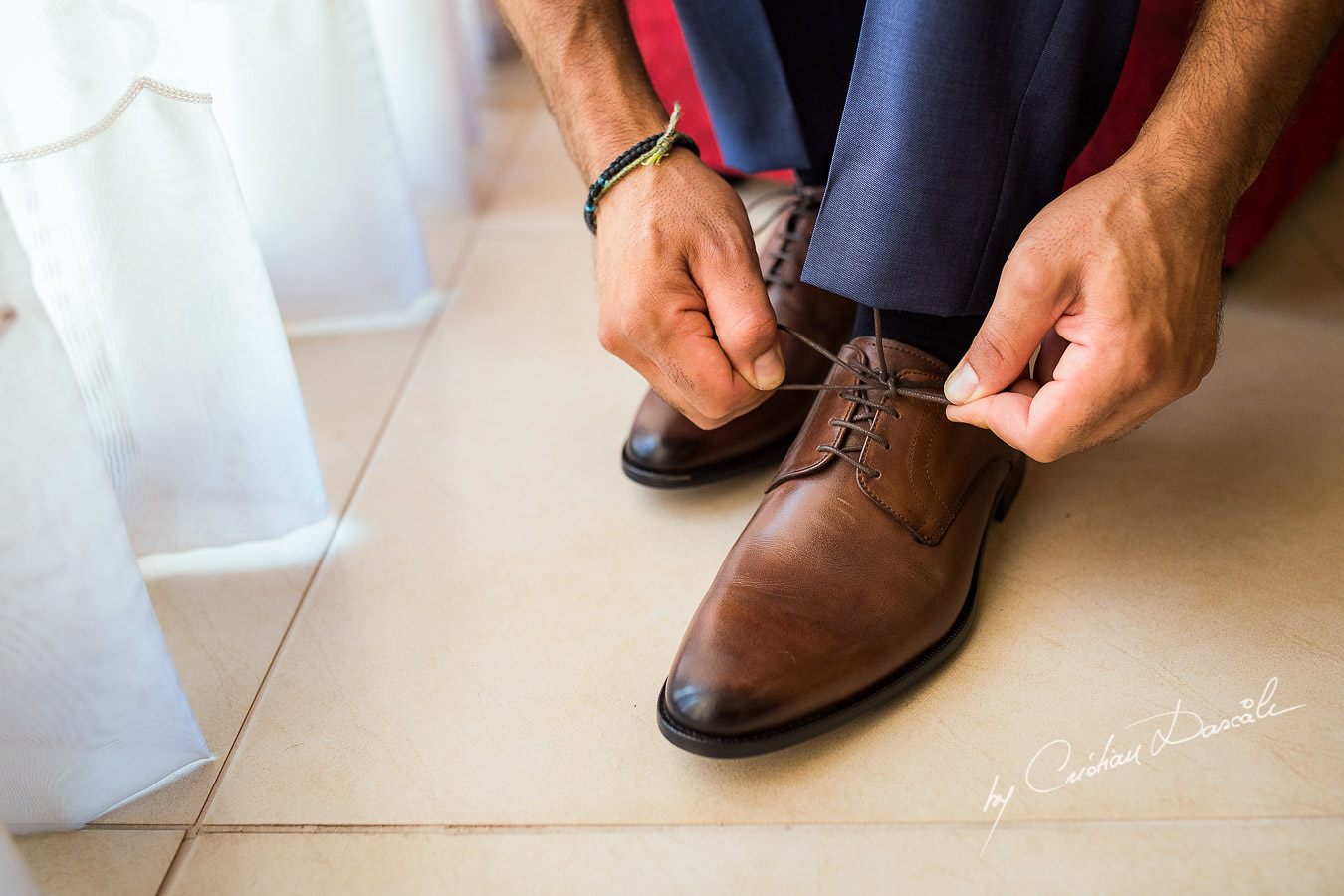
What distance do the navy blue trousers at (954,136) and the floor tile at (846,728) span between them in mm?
240

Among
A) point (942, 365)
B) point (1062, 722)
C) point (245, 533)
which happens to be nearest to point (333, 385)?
point (245, 533)

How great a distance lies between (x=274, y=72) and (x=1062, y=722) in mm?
911

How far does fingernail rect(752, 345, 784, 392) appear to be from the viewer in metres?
0.61

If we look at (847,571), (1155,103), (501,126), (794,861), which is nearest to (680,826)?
(794,861)

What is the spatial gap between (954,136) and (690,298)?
0.60 ft

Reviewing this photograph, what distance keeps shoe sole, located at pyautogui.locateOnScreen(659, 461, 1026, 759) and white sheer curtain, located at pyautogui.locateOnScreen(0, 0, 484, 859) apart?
30 cm

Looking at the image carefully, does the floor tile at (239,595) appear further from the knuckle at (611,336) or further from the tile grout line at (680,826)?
the knuckle at (611,336)

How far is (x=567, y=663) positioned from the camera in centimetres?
66

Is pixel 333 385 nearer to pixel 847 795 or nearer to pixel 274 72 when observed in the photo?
pixel 274 72

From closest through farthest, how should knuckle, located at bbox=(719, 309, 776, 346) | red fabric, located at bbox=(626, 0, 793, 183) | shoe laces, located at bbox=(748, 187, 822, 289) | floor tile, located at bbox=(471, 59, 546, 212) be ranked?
1. knuckle, located at bbox=(719, 309, 776, 346)
2. shoe laces, located at bbox=(748, 187, 822, 289)
3. red fabric, located at bbox=(626, 0, 793, 183)
4. floor tile, located at bbox=(471, 59, 546, 212)

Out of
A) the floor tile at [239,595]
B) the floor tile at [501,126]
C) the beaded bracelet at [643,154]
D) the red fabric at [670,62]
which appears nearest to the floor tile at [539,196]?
the floor tile at [501,126]

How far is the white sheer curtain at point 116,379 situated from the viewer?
1.61 feet

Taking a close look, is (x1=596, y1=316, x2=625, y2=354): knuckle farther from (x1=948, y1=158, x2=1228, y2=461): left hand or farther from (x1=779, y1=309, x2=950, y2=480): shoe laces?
(x1=948, y1=158, x2=1228, y2=461): left hand

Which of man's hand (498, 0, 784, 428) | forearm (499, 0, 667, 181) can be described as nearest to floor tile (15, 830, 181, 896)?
man's hand (498, 0, 784, 428)
